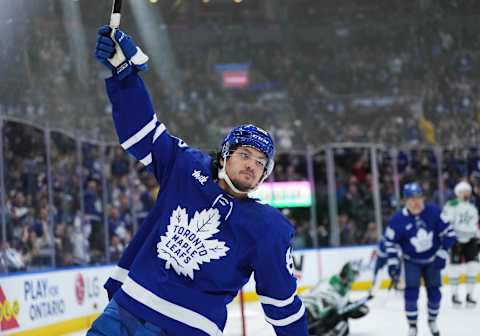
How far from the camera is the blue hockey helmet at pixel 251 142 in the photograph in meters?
2.56

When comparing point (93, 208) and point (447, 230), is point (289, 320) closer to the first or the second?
point (447, 230)

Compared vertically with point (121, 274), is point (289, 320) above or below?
below

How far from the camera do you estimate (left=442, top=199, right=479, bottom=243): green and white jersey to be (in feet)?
31.6

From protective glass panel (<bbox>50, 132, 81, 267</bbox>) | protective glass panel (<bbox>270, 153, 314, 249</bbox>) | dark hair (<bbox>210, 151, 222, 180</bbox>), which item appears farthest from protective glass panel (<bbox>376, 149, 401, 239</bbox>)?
dark hair (<bbox>210, 151, 222, 180</bbox>)

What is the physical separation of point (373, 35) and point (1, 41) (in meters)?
8.14

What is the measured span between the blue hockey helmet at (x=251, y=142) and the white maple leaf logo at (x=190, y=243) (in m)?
0.20

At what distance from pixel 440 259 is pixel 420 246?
0.18 metres

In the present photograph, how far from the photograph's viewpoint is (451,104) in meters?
13.2

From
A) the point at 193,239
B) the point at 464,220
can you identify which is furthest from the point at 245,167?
the point at 464,220

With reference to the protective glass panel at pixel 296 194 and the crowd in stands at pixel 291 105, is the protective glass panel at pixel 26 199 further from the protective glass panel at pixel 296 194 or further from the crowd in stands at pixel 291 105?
the protective glass panel at pixel 296 194

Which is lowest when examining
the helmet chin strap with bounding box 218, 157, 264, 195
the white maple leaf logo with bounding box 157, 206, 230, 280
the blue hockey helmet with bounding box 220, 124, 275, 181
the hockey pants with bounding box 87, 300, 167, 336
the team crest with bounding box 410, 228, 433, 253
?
the team crest with bounding box 410, 228, 433, 253

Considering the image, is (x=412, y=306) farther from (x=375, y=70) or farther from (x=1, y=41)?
(x=375, y=70)

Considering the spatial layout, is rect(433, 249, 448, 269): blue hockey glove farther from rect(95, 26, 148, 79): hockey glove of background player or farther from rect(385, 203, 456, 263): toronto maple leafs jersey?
rect(95, 26, 148, 79): hockey glove of background player

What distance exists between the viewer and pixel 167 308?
245cm
